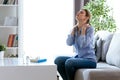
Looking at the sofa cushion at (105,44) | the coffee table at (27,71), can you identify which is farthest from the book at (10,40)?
the coffee table at (27,71)

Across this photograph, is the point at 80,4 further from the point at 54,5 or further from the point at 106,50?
the point at 106,50

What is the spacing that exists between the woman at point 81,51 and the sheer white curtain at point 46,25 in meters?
1.67

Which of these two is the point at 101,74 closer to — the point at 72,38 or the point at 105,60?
the point at 72,38

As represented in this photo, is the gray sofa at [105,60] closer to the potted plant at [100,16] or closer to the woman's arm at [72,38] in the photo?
the woman's arm at [72,38]

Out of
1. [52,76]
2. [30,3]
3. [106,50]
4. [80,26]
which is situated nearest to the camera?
[52,76]

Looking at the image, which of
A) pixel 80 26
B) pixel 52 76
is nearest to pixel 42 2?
pixel 80 26

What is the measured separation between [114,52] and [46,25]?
213cm

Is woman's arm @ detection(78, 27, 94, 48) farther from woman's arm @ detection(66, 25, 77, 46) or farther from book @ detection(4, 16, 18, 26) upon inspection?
book @ detection(4, 16, 18, 26)

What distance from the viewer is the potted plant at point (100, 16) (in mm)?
4881

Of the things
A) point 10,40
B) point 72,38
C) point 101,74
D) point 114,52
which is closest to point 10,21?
point 10,40

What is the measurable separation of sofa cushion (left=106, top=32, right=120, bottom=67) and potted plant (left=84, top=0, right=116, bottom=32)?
1.20 meters

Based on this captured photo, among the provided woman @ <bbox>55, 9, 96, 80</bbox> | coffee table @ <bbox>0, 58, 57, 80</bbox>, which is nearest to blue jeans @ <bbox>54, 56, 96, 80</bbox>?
woman @ <bbox>55, 9, 96, 80</bbox>

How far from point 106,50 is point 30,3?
6.73 ft

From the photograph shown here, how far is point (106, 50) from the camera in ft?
12.5
